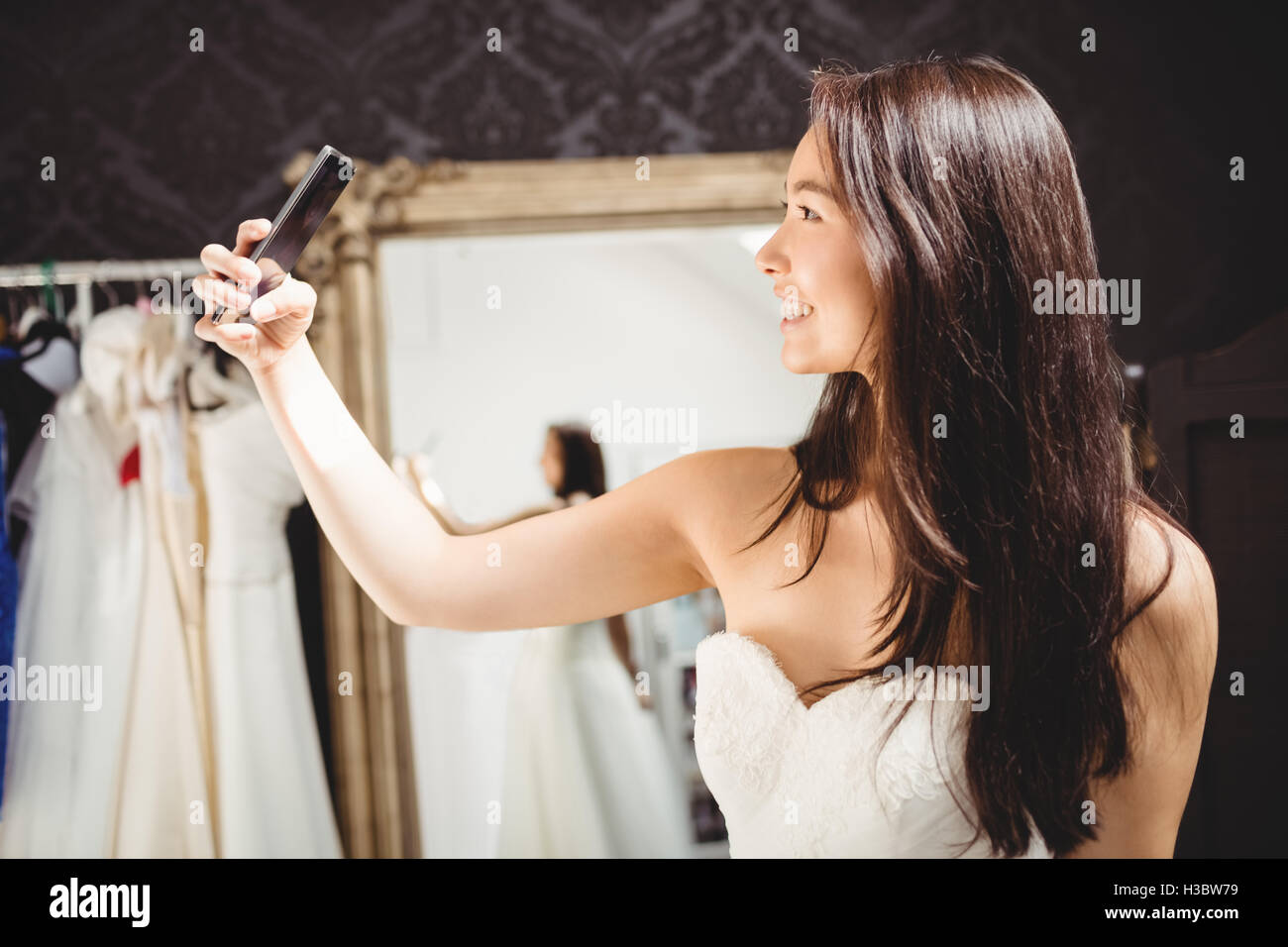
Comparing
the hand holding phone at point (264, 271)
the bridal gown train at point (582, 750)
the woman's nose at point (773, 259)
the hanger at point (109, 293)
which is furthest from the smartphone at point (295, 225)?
the hanger at point (109, 293)

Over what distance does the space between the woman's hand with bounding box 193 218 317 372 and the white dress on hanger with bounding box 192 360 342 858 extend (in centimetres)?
111

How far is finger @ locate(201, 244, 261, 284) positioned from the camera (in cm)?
89

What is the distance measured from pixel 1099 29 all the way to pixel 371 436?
70.2 inches

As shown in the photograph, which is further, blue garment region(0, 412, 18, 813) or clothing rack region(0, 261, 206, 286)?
clothing rack region(0, 261, 206, 286)

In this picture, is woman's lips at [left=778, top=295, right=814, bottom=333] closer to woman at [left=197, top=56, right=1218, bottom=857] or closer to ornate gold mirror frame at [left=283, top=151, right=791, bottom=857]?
woman at [left=197, top=56, right=1218, bottom=857]

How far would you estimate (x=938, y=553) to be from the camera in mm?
1030

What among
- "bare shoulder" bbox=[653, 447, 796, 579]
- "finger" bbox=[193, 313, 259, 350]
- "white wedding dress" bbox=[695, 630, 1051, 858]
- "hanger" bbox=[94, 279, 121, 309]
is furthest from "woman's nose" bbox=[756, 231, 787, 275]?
"hanger" bbox=[94, 279, 121, 309]

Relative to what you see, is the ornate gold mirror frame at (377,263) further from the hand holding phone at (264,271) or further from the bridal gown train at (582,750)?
the hand holding phone at (264,271)

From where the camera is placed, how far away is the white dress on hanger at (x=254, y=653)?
196cm
